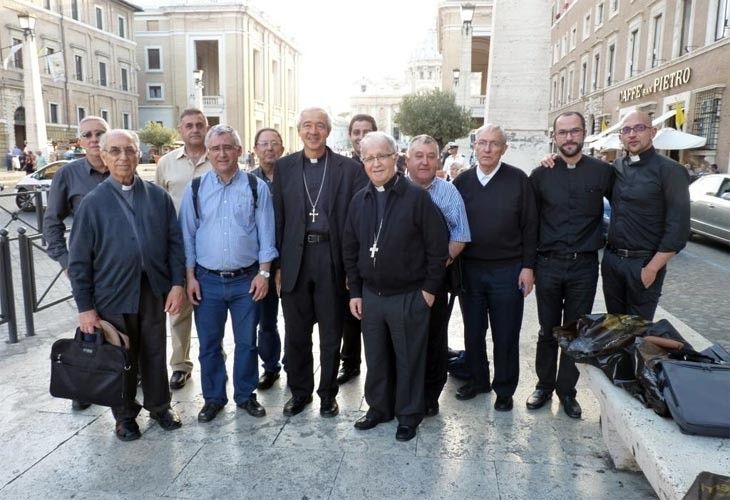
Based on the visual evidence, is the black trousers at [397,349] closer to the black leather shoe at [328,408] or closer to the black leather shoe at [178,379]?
the black leather shoe at [328,408]

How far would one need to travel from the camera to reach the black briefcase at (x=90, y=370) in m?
3.46

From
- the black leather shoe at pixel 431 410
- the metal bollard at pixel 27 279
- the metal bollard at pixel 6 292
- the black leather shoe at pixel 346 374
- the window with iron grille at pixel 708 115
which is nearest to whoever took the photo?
the black leather shoe at pixel 431 410

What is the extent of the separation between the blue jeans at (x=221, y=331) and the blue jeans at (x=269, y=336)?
56 cm

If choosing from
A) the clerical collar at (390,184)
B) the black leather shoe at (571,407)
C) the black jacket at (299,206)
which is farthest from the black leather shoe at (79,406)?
the black leather shoe at (571,407)

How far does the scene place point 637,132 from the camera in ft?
12.6

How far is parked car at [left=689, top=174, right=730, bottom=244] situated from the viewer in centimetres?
1180

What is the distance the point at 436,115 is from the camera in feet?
123

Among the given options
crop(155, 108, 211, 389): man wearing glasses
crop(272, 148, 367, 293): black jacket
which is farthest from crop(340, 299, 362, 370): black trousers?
crop(155, 108, 211, 389): man wearing glasses

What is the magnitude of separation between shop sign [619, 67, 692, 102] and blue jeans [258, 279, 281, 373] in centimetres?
2200

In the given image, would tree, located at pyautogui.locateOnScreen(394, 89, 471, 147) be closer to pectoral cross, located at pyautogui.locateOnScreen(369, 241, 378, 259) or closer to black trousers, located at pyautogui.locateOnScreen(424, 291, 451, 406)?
black trousers, located at pyautogui.locateOnScreen(424, 291, 451, 406)

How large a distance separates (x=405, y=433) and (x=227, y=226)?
1.79 meters

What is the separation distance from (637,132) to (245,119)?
61369 millimetres

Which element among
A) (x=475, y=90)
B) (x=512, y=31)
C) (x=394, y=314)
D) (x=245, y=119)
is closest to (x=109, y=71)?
(x=245, y=119)

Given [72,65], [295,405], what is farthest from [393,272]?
[72,65]
